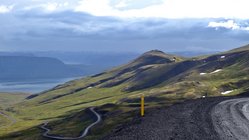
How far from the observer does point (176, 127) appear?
2698 centimetres

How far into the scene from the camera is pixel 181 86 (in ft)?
578

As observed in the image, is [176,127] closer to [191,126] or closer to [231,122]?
[191,126]

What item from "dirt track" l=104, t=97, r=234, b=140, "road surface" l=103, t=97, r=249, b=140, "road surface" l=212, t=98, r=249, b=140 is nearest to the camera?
"dirt track" l=104, t=97, r=234, b=140

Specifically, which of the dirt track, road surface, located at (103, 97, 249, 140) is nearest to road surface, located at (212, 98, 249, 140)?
road surface, located at (103, 97, 249, 140)

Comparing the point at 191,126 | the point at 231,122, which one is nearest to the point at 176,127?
the point at 191,126

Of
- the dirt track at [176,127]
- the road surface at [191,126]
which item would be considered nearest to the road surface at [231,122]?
the road surface at [191,126]

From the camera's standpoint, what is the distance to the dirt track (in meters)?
24.1

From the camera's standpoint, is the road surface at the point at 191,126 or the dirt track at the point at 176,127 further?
the road surface at the point at 191,126

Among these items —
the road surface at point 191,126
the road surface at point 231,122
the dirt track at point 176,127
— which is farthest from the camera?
the road surface at point 231,122

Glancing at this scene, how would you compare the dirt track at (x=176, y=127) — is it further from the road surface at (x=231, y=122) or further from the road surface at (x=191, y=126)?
the road surface at (x=231, y=122)

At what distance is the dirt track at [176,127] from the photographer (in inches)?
947

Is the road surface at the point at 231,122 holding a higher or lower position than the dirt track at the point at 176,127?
lower

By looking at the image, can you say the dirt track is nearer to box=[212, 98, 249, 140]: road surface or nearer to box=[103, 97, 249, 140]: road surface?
box=[103, 97, 249, 140]: road surface

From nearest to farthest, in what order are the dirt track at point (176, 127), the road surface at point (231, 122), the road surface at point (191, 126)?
1. the dirt track at point (176, 127)
2. the road surface at point (191, 126)
3. the road surface at point (231, 122)
